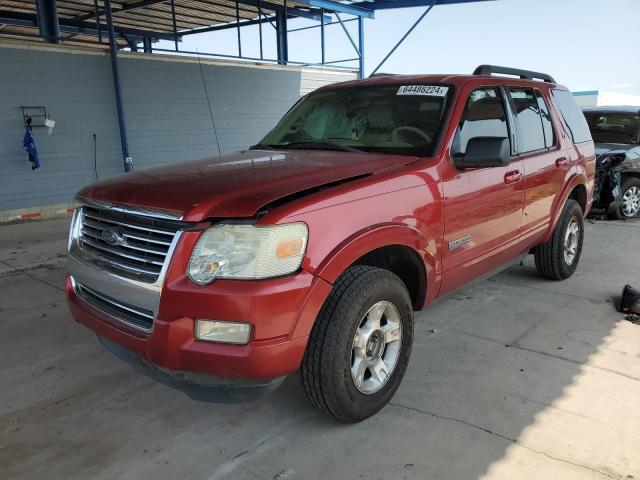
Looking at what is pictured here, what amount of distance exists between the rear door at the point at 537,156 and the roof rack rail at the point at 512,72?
0.65ft

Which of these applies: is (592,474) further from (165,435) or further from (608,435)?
(165,435)

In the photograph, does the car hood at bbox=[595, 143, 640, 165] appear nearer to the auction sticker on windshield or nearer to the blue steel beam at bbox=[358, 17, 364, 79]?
the auction sticker on windshield

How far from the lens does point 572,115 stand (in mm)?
5355

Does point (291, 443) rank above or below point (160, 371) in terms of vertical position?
below

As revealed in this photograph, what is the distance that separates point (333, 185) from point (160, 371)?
4.13ft

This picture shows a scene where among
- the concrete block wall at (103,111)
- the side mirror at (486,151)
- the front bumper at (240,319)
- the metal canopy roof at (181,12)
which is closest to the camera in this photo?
the front bumper at (240,319)

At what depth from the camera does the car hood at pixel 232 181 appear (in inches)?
96.8

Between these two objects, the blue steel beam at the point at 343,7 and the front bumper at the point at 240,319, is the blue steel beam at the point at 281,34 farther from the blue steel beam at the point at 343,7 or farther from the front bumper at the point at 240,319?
the front bumper at the point at 240,319

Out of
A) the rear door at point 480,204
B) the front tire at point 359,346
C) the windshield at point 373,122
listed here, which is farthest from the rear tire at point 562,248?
the front tire at point 359,346

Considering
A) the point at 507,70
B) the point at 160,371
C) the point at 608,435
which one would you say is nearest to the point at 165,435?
the point at 160,371

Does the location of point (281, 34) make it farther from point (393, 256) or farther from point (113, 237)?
point (113, 237)

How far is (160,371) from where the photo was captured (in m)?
2.56

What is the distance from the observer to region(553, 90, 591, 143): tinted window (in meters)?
5.13

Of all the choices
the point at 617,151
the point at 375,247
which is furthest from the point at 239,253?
the point at 617,151
